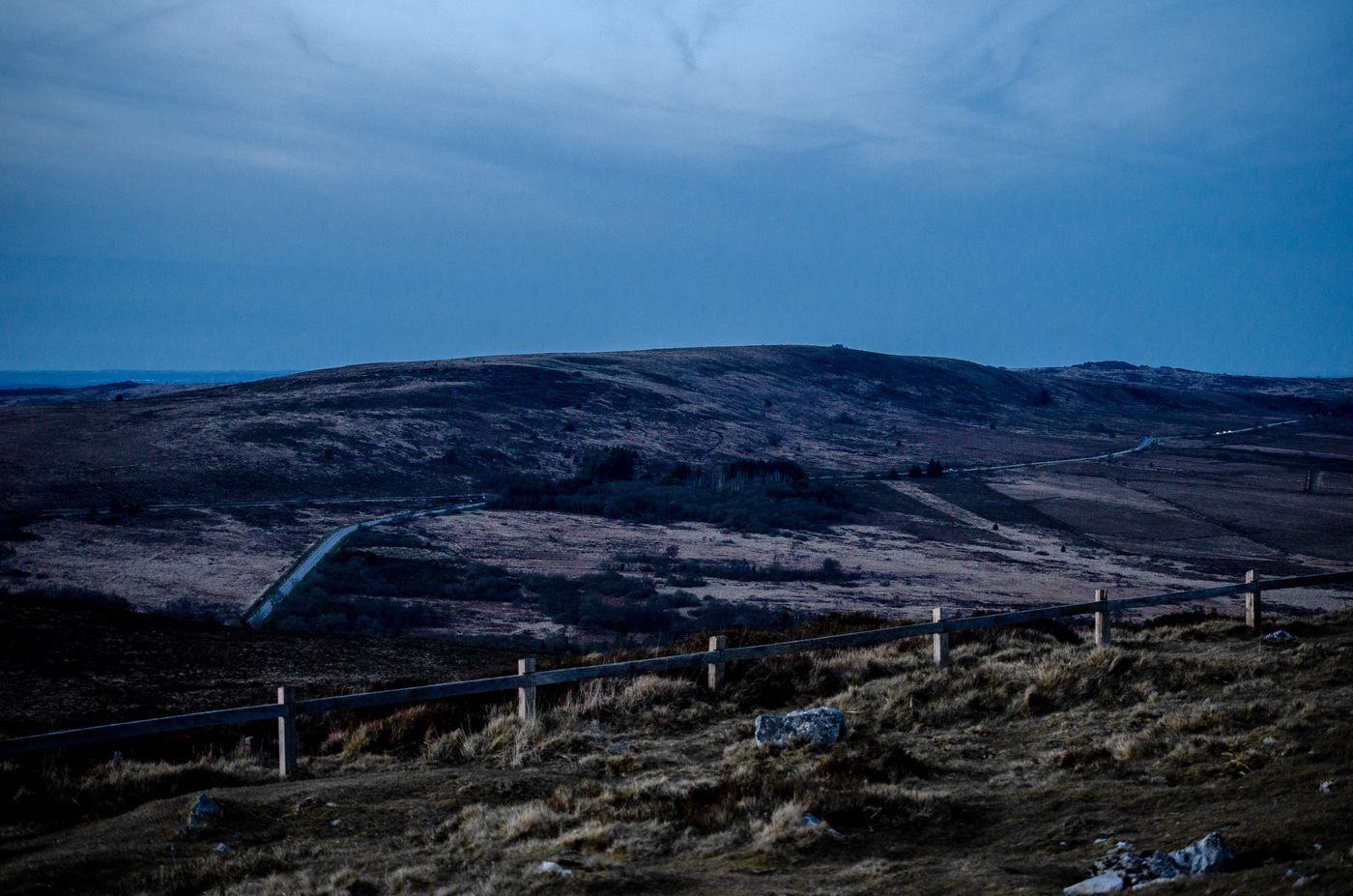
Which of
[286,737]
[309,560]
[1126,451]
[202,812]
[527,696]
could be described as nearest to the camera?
[202,812]

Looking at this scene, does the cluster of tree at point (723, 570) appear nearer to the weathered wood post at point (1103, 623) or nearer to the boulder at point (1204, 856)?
the weathered wood post at point (1103, 623)

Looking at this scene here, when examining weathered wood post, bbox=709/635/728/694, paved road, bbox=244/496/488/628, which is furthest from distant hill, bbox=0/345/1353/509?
weathered wood post, bbox=709/635/728/694

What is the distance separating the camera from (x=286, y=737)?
33.2 ft

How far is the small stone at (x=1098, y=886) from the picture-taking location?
579 centimetres

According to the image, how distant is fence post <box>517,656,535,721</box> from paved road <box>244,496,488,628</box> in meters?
18.4

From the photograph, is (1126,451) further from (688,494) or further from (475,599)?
(475,599)

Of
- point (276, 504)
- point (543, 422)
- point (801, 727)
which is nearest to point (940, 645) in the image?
point (801, 727)

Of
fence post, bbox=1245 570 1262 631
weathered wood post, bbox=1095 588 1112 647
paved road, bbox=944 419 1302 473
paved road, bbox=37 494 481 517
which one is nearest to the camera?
weathered wood post, bbox=1095 588 1112 647

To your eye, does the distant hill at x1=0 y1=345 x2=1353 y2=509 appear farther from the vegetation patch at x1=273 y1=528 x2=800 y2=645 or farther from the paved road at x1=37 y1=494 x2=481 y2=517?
the vegetation patch at x1=273 y1=528 x2=800 y2=645

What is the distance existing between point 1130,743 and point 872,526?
41207 mm

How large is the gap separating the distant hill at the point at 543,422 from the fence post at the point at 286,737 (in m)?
38.3

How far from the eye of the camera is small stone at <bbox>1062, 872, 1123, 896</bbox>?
5.79 meters

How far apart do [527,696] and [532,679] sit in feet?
0.65

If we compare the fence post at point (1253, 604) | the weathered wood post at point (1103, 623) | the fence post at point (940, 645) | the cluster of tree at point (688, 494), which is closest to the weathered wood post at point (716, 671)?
the fence post at point (940, 645)
